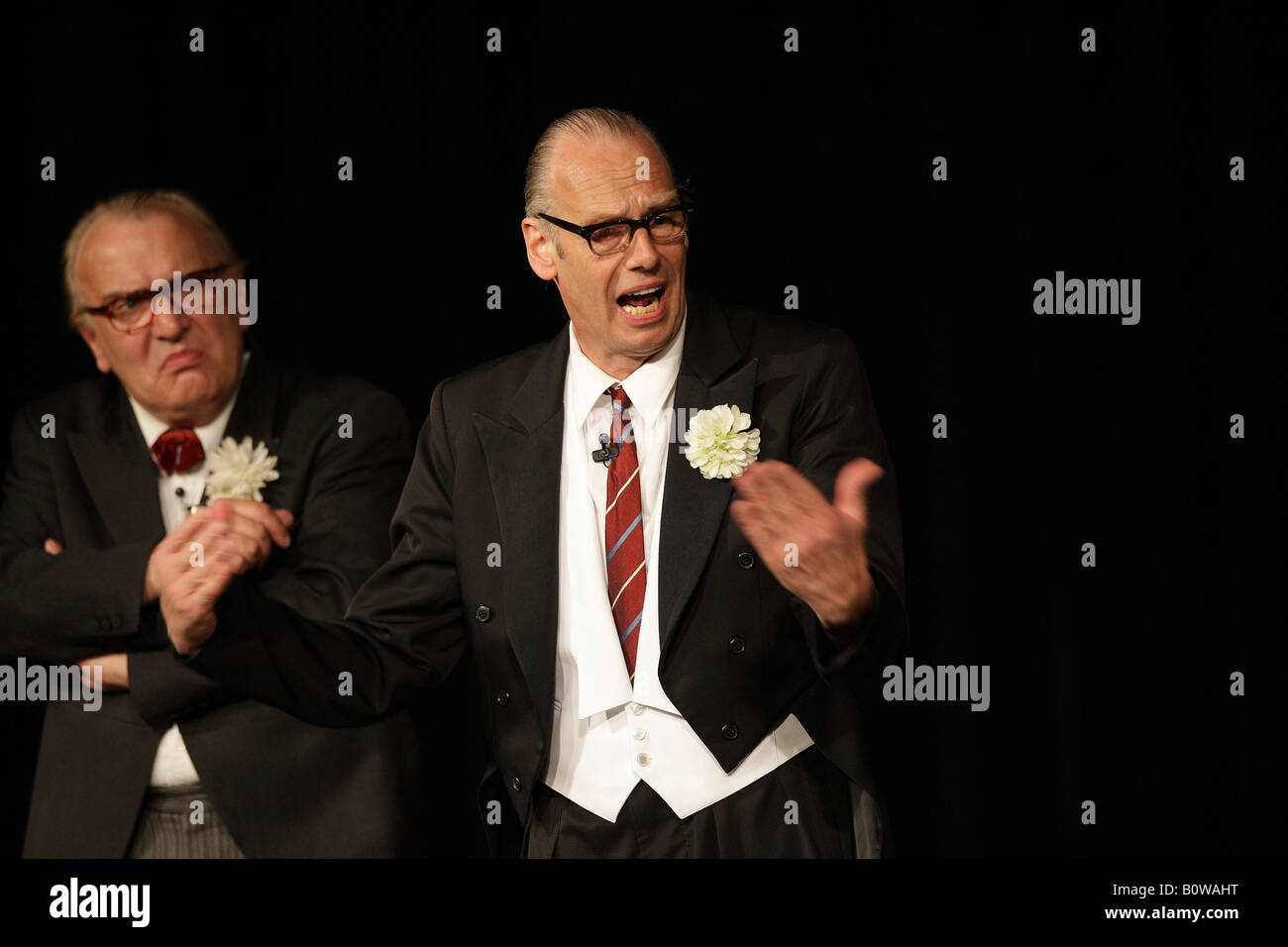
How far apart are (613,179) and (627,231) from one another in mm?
113

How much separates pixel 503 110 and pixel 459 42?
8.0 inches

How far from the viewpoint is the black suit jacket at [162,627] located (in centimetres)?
361

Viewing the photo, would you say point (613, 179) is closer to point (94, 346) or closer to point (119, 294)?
point (119, 294)

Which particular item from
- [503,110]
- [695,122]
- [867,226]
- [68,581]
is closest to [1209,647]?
[867,226]

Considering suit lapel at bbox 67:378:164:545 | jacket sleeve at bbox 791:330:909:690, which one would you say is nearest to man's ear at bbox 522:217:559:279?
jacket sleeve at bbox 791:330:909:690

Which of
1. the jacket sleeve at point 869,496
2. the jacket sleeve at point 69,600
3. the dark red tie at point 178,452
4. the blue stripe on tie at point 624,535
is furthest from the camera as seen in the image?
the dark red tie at point 178,452

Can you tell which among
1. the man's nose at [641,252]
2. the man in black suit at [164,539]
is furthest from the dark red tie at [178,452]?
the man's nose at [641,252]

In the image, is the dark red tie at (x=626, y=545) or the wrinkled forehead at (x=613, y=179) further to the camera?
the wrinkled forehead at (x=613, y=179)

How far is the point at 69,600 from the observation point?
3617mm

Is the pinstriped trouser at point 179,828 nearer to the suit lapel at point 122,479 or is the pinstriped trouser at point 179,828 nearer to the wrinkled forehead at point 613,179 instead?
the suit lapel at point 122,479

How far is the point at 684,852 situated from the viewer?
3.07 metres

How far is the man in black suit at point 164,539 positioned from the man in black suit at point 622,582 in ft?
1.24

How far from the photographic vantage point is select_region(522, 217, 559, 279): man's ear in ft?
11.1

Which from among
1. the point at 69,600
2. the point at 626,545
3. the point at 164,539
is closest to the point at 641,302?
the point at 626,545
